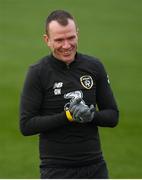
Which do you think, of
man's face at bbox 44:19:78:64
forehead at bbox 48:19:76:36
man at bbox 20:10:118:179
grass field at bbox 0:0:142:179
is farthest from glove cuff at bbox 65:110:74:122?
grass field at bbox 0:0:142:179

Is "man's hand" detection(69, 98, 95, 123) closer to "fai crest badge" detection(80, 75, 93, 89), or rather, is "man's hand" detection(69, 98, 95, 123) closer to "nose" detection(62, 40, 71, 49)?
"fai crest badge" detection(80, 75, 93, 89)

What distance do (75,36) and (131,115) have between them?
628cm

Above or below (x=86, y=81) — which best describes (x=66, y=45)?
above

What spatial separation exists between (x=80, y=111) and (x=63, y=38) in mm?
560

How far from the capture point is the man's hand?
498cm

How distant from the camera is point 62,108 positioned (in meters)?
5.23

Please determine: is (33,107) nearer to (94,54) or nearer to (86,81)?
(86,81)

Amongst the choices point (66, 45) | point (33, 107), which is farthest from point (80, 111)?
point (66, 45)

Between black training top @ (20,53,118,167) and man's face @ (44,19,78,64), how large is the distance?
102mm

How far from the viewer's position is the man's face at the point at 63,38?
513 cm

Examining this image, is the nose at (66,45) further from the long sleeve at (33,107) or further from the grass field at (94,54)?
the grass field at (94,54)

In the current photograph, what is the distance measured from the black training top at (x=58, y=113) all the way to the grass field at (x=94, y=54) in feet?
11.3

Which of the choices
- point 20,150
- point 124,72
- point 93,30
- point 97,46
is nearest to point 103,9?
point 93,30

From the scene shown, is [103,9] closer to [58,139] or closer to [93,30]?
[93,30]
